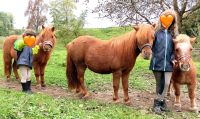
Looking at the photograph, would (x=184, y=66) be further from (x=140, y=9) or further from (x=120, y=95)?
(x=140, y=9)

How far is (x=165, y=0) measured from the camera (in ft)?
53.4

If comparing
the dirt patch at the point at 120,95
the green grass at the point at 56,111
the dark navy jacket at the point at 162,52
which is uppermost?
the dark navy jacket at the point at 162,52

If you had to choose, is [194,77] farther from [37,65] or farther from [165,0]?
[165,0]

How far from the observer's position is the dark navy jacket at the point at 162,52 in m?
8.27

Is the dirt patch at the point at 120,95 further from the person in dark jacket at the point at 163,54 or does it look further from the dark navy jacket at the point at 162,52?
the dark navy jacket at the point at 162,52

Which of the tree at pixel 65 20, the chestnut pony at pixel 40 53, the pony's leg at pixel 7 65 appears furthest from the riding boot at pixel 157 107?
the tree at pixel 65 20

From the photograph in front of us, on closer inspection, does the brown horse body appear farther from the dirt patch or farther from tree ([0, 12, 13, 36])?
tree ([0, 12, 13, 36])

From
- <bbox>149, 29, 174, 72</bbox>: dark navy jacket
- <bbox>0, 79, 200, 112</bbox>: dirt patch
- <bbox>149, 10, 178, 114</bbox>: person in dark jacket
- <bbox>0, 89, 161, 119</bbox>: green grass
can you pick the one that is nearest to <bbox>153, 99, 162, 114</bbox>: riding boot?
<bbox>149, 10, 178, 114</bbox>: person in dark jacket

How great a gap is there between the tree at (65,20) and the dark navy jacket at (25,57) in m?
11.4

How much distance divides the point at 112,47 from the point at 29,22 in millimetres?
43742

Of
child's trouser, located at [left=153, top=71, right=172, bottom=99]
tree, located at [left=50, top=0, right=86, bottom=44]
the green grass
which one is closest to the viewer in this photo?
the green grass

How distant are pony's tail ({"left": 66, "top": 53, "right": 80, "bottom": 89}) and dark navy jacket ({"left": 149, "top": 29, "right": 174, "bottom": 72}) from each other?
2499mm

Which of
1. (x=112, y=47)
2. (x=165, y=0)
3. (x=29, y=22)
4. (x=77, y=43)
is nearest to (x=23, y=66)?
(x=77, y=43)

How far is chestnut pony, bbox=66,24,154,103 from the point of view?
8414 mm
